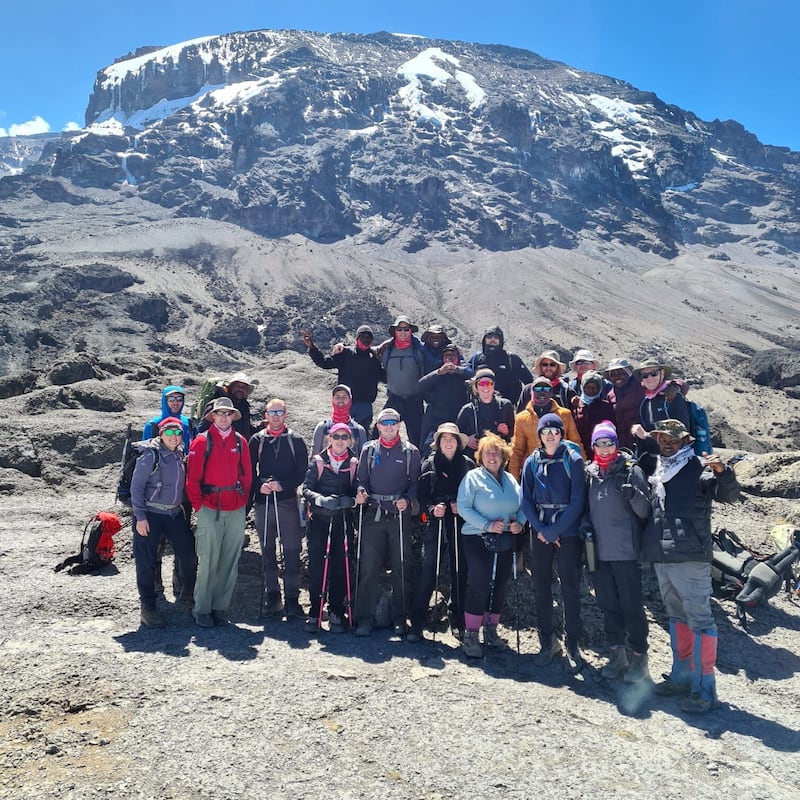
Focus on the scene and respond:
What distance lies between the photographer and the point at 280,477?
6.80 metres

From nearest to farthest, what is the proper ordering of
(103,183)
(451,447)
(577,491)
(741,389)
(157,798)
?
(157,798) < (577,491) < (451,447) < (741,389) < (103,183)

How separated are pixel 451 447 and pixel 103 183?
499 ft

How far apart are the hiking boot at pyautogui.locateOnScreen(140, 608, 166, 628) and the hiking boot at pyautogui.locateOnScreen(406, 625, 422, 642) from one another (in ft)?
8.40

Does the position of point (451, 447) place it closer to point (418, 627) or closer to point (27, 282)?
point (418, 627)

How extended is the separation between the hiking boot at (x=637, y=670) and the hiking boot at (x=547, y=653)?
0.68 metres

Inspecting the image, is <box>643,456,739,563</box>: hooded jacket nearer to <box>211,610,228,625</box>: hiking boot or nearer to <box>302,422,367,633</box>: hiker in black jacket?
<box>302,422,367,633</box>: hiker in black jacket

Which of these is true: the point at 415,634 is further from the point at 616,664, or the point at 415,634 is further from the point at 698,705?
the point at 698,705

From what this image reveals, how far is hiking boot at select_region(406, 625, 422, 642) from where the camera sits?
634 centimetres

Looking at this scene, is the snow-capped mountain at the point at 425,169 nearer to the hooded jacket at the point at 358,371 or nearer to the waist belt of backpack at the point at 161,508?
the hooded jacket at the point at 358,371

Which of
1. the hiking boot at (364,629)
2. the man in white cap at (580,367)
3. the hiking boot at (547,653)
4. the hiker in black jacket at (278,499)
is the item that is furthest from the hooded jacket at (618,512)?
the hiker in black jacket at (278,499)

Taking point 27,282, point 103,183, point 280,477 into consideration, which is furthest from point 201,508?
point 103,183

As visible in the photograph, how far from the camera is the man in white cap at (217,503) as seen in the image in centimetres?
643

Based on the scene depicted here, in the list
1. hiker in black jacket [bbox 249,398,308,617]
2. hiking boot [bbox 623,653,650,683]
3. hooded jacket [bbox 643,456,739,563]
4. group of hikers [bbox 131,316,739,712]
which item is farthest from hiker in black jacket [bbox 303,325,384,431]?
hiking boot [bbox 623,653,650,683]

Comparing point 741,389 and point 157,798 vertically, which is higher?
point 741,389
